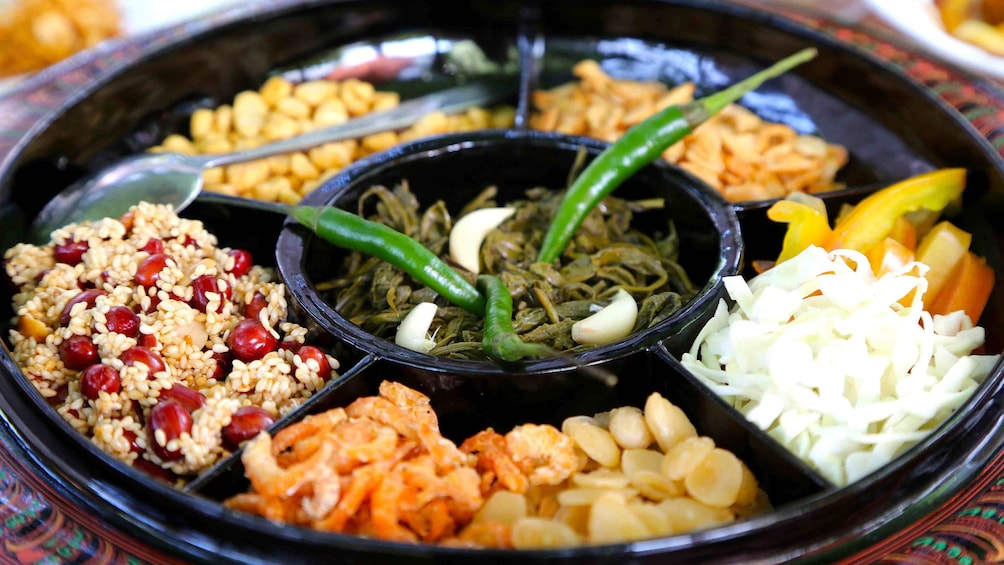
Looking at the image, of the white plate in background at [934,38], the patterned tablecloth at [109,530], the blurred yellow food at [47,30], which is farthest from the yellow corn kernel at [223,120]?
the white plate in background at [934,38]

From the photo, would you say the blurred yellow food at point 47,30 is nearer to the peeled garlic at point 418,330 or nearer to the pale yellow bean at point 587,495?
the peeled garlic at point 418,330

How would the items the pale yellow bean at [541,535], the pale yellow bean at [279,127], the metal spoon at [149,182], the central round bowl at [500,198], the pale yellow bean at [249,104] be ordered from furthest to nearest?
the pale yellow bean at [249,104] → the pale yellow bean at [279,127] → the metal spoon at [149,182] → the central round bowl at [500,198] → the pale yellow bean at [541,535]

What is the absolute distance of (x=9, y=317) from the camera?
2.41m

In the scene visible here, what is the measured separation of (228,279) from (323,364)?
1.46 feet

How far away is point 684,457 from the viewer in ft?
5.78

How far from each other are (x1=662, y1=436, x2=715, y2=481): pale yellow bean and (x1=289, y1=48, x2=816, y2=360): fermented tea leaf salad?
0.46 m

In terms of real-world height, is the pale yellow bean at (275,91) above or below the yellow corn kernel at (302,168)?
above

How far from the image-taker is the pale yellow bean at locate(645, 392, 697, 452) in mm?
1878

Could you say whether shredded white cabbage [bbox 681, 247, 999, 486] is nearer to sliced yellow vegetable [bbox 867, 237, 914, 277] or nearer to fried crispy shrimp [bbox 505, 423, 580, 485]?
sliced yellow vegetable [bbox 867, 237, 914, 277]

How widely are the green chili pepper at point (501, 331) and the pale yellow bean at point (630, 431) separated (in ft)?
0.75

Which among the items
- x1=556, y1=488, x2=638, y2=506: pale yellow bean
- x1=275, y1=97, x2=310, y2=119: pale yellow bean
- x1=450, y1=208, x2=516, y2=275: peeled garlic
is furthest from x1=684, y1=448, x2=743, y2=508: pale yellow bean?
x1=275, y1=97, x2=310, y2=119: pale yellow bean

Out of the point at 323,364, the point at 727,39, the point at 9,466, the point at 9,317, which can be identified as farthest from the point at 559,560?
the point at 727,39

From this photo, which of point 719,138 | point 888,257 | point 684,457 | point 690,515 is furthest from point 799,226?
point 690,515

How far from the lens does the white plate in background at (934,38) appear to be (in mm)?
3215
